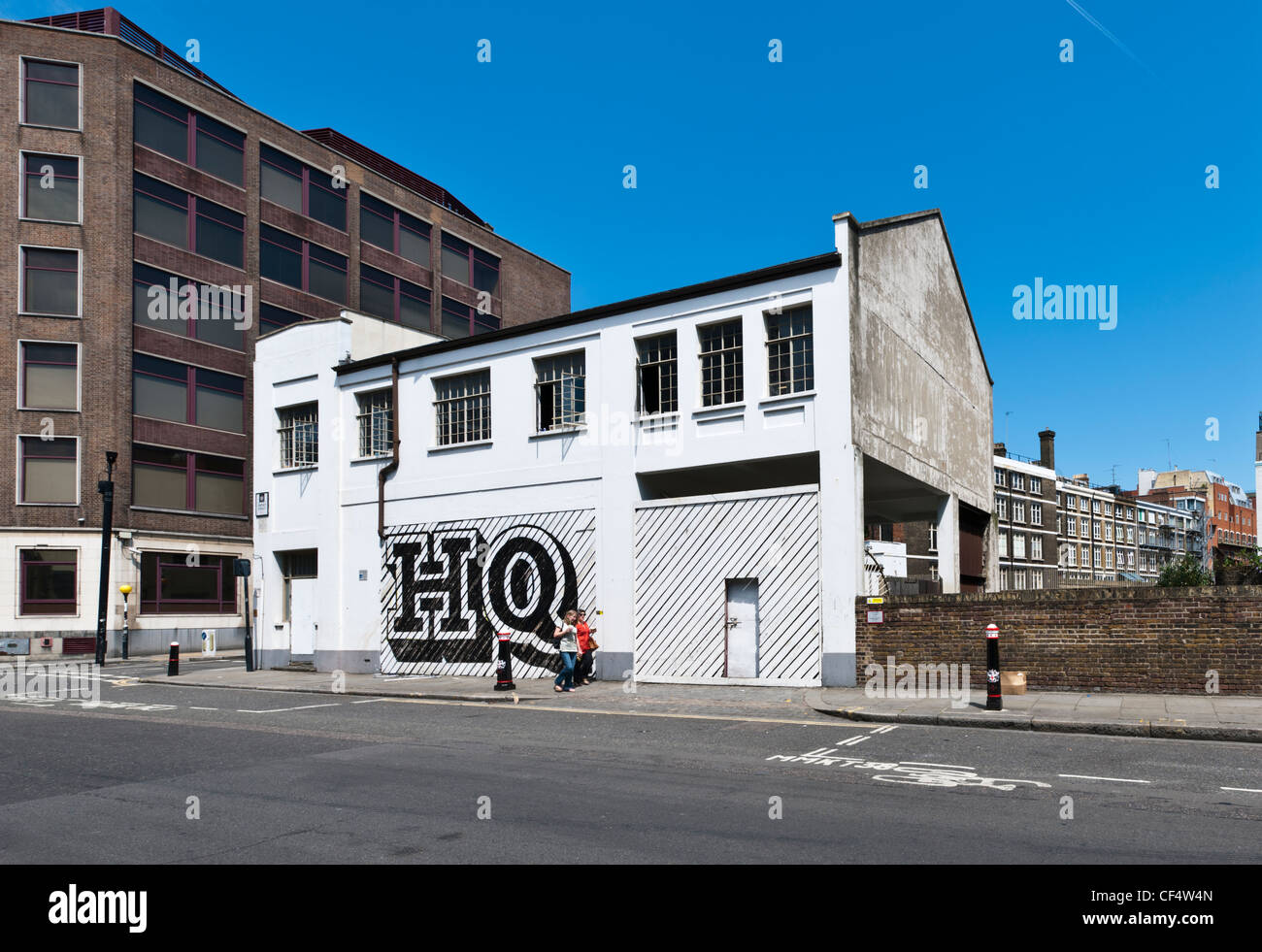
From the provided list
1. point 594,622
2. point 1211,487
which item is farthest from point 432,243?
point 1211,487

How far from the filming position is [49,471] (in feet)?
124

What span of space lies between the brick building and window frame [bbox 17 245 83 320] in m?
0.07

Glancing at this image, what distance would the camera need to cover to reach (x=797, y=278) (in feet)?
63.9

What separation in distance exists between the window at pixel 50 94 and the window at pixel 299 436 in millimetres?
20051

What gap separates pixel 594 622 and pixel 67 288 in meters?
28.6

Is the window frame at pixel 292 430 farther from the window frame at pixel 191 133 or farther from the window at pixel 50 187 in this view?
the window frame at pixel 191 133

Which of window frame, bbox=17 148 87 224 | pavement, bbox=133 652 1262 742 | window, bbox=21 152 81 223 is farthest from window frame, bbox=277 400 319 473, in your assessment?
window, bbox=21 152 81 223

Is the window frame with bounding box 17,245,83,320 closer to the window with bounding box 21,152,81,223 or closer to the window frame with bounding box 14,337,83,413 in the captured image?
the window frame with bounding box 14,337,83,413

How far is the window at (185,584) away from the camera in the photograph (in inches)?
1565

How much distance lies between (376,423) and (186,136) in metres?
24.5

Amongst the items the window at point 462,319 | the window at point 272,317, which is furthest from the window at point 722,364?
the window at point 462,319

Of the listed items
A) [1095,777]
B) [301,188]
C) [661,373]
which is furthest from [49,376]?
[1095,777]

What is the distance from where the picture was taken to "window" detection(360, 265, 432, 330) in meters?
51.6
